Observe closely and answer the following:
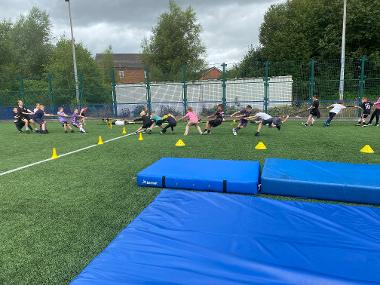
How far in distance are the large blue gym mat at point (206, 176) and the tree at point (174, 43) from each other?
107ft

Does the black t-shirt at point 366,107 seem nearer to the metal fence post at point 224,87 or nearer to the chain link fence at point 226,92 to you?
the chain link fence at point 226,92

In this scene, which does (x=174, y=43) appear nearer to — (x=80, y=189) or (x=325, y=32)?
(x=325, y=32)

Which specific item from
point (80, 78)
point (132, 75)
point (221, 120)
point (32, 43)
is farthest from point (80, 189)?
point (132, 75)

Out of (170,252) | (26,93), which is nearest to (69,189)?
(170,252)

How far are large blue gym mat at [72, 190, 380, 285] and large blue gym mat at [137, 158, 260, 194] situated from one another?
→ 2.28ft

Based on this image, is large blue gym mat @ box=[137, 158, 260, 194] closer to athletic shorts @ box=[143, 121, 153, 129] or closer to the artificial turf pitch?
the artificial turf pitch

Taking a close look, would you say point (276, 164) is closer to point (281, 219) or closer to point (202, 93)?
point (281, 219)

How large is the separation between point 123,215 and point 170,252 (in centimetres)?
153

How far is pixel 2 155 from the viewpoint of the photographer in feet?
→ 29.8

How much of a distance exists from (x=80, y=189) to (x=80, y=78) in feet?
62.7

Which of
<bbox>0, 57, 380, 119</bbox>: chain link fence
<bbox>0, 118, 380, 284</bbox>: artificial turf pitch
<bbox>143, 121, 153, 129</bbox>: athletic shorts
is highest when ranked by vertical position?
<bbox>0, 57, 380, 119</bbox>: chain link fence

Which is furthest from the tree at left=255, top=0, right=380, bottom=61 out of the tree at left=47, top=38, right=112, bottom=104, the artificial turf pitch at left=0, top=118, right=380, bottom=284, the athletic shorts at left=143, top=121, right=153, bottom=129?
the athletic shorts at left=143, top=121, right=153, bottom=129

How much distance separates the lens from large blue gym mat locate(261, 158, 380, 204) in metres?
4.47

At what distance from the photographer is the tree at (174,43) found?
1490 inches
